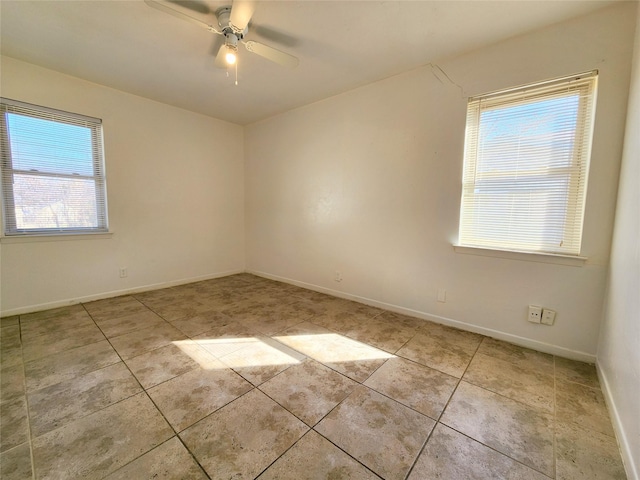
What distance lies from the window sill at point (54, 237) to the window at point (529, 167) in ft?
13.5

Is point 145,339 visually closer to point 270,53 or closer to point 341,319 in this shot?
point 341,319

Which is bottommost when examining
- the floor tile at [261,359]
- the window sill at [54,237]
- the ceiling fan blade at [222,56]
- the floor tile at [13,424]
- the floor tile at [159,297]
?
the floor tile at [13,424]

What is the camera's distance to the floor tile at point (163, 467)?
111cm

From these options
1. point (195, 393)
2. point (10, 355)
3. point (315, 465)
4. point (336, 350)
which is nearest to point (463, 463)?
point (315, 465)

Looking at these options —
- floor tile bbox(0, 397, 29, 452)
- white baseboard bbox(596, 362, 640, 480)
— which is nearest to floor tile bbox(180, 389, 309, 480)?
floor tile bbox(0, 397, 29, 452)

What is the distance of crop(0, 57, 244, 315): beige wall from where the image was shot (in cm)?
276

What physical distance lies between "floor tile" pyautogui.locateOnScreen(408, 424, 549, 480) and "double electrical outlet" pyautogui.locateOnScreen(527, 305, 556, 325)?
1330 mm

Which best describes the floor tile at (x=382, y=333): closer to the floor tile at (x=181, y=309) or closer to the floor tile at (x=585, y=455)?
the floor tile at (x=585, y=455)

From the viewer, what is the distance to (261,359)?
2.01 meters

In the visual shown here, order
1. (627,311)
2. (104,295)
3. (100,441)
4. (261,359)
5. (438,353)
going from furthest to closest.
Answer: (104,295), (438,353), (261,359), (627,311), (100,441)

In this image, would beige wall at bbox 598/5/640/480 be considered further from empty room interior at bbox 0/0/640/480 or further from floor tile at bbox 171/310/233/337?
floor tile at bbox 171/310/233/337

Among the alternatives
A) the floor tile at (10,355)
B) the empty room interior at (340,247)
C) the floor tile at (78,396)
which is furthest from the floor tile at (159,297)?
the floor tile at (78,396)

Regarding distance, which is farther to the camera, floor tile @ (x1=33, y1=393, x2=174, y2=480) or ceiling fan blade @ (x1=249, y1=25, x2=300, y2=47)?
ceiling fan blade @ (x1=249, y1=25, x2=300, y2=47)

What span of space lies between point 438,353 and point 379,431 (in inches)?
39.2
